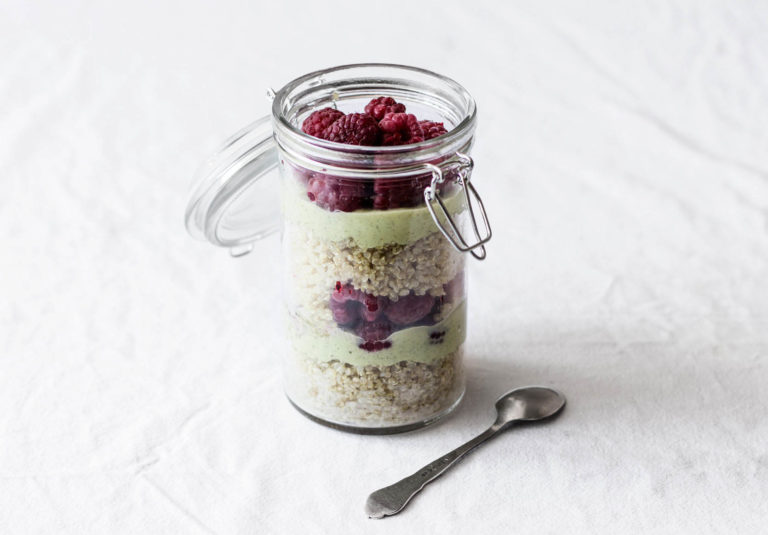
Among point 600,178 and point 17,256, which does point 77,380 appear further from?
point 600,178

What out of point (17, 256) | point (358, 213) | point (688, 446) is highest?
point (358, 213)

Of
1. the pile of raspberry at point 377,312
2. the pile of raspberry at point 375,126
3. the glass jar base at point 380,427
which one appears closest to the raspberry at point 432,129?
the pile of raspberry at point 375,126

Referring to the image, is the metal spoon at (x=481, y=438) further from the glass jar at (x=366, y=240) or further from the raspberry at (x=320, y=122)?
the raspberry at (x=320, y=122)

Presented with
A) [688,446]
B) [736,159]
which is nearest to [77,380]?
[688,446]

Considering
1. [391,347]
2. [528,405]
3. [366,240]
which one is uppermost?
[366,240]

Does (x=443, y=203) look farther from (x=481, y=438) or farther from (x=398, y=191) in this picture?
(x=481, y=438)

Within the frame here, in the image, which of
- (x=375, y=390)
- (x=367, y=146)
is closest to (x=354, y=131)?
(x=367, y=146)
